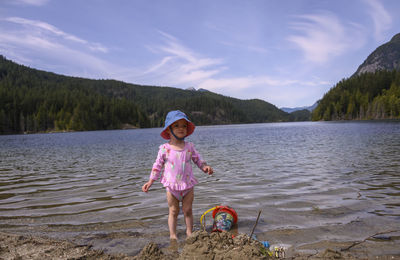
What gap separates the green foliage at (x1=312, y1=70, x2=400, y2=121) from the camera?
118 meters

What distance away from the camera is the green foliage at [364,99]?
4643 inches

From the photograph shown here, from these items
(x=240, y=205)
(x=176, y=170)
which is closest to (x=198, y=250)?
(x=176, y=170)

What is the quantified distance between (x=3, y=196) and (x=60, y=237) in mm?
5449

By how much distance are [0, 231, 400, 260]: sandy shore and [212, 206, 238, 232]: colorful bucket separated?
37.9 inches

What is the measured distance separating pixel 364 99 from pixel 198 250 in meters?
164

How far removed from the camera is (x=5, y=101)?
134250 millimetres

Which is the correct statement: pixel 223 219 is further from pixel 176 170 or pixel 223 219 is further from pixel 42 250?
pixel 42 250

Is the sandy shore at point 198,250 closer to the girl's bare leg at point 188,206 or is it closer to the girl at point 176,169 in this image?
the girl's bare leg at point 188,206

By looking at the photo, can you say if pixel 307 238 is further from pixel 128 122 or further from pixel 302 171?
pixel 128 122

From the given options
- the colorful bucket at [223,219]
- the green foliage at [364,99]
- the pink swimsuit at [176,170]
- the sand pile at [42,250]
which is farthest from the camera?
the green foliage at [364,99]

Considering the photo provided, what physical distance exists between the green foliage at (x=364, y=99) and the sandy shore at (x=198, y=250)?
136 m

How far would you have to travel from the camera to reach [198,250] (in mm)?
3180

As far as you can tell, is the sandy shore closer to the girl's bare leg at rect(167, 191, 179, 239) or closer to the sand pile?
the sand pile

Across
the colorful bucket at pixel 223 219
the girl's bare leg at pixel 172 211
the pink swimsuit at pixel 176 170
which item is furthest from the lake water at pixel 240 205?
the pink swimsuit at pixel 176 170
